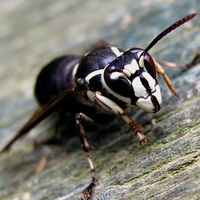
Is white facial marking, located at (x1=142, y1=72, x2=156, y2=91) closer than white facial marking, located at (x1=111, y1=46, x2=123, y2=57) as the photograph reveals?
Yes

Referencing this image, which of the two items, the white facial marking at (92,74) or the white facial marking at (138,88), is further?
the white facial marking at (92,74)

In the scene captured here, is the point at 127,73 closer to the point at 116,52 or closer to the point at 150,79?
the point at 150,79

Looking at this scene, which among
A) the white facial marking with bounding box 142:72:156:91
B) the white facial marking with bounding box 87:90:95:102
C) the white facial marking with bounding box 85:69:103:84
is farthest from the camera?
the white facial marking with bounding box 87:90:95:102

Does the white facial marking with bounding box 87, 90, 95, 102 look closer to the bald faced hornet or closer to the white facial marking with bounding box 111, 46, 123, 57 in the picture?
the bald faced hornet

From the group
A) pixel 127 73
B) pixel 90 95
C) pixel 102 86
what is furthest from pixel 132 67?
pixel 90 95

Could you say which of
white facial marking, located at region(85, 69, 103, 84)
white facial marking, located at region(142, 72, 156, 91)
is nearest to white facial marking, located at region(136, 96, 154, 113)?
white facial marking, located at region(142, 72, 156, 91)

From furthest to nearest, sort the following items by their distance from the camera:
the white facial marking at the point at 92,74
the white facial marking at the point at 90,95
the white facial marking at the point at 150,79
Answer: the white facial marking at the point at 90,95, the white facial marking at the point at 92,74, the white facial marking at the point at 150,79

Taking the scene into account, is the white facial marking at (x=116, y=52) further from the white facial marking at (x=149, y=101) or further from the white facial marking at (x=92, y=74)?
the white facial marking at (x=149, y=101)

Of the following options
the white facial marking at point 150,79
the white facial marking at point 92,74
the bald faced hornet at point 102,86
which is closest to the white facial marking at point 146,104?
the bald faced hornet at point 102,86

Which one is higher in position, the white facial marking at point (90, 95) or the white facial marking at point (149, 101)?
the white facial marking at point (90, 95)
